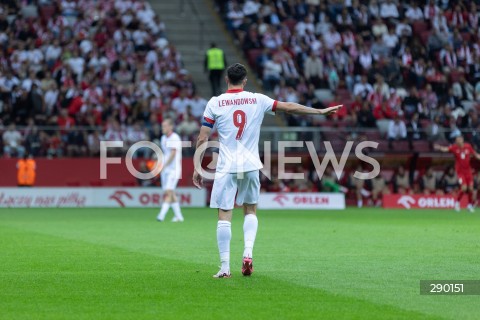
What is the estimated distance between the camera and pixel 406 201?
35656 millimetres

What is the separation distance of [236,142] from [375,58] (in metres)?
29.0

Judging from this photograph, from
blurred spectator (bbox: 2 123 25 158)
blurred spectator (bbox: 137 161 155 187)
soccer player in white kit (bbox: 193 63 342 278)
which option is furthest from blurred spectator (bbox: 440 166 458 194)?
soccer player in white kit (bbox: 193 63 342 278)

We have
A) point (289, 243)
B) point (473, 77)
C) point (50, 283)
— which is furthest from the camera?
point (473, 77)

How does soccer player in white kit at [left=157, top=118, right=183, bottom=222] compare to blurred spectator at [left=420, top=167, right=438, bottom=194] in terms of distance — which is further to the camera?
blurred spectator at [left=420, top=167, right=438, bottom=194]

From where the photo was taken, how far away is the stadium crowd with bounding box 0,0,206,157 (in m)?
34.7

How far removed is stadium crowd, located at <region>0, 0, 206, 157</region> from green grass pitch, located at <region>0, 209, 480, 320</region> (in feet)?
35.2

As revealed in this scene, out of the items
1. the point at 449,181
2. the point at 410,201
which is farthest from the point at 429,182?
the point at 410,201

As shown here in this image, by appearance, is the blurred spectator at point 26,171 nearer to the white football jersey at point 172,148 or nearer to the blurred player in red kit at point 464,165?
the white football jersey at point 172,148

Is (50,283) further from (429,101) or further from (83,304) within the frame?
(429,101)

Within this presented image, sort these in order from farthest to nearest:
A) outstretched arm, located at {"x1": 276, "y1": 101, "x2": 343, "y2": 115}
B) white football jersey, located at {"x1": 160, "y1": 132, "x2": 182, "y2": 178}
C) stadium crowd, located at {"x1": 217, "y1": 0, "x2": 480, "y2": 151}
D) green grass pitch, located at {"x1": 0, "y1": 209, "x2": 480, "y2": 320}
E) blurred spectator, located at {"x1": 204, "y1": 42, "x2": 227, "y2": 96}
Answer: blurred spectator, located at {"x1": 204, "y1": 42, "x2": 227, "y2": 96}, stadium crowd, located at {"x1": 217, "y1": 0, "x2": 480, "y2": 151}, white football jersey, located at {"x1": 160, "y1": 132, "x2": 182, "y2": 178}, outstretched arm, located at {"x1": 276, "y1": 101, "x2": 343, "y2": 115}, green grass pitch, located at {"x1": 0, "y1": 209, "x2": 480, "y2": 320}

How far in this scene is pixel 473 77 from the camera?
134 feet

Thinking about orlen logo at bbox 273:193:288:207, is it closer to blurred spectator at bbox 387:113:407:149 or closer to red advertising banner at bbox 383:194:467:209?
red advertising banner at bbox 383:194:467:209

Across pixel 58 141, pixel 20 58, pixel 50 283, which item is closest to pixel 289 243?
pixel 50 283

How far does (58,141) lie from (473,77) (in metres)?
17.4
